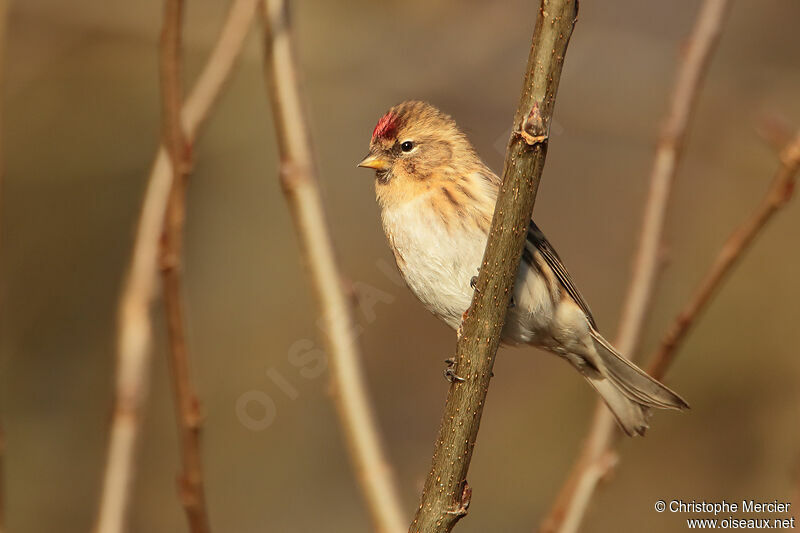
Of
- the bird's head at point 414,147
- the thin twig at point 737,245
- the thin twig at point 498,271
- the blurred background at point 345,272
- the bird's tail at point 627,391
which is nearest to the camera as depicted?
the thin twig at point 498,271

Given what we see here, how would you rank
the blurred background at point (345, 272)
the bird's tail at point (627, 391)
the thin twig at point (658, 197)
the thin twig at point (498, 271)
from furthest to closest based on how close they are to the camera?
the blurred background at point (345, 272) → the bird's tail at point (627, 391) → the thin twig at point (658, 197) → the thin twig at point (498, 271)

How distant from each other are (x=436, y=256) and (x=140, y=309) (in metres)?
1.60

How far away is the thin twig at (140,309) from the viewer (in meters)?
2.36

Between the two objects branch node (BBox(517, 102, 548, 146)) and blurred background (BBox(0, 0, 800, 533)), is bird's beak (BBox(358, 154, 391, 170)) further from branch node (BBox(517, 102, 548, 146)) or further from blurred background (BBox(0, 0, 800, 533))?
branch node (BBox(517, 102, 548, 146))

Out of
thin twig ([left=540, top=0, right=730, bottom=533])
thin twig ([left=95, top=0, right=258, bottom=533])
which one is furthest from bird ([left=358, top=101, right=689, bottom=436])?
thin twig ([left=95, top=0, right=258, bottom=533])

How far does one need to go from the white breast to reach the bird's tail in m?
0.65

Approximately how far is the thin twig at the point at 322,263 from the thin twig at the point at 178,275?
1.62ft

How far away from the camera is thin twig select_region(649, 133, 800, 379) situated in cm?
261

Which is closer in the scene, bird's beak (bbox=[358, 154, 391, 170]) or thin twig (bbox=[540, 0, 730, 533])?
thin twig (bbox=[540, 0, 730, 533])

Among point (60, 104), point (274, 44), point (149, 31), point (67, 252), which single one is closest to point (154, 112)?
point (60, 104)

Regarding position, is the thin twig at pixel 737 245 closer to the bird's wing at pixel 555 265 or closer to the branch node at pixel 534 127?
the branch node at pixel 534 127

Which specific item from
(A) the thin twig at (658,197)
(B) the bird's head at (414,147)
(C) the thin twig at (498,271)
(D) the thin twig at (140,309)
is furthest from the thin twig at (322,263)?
(B) the bird's head at (414,147)

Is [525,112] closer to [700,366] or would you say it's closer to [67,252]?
[700,366]

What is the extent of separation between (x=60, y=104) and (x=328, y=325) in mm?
5675
